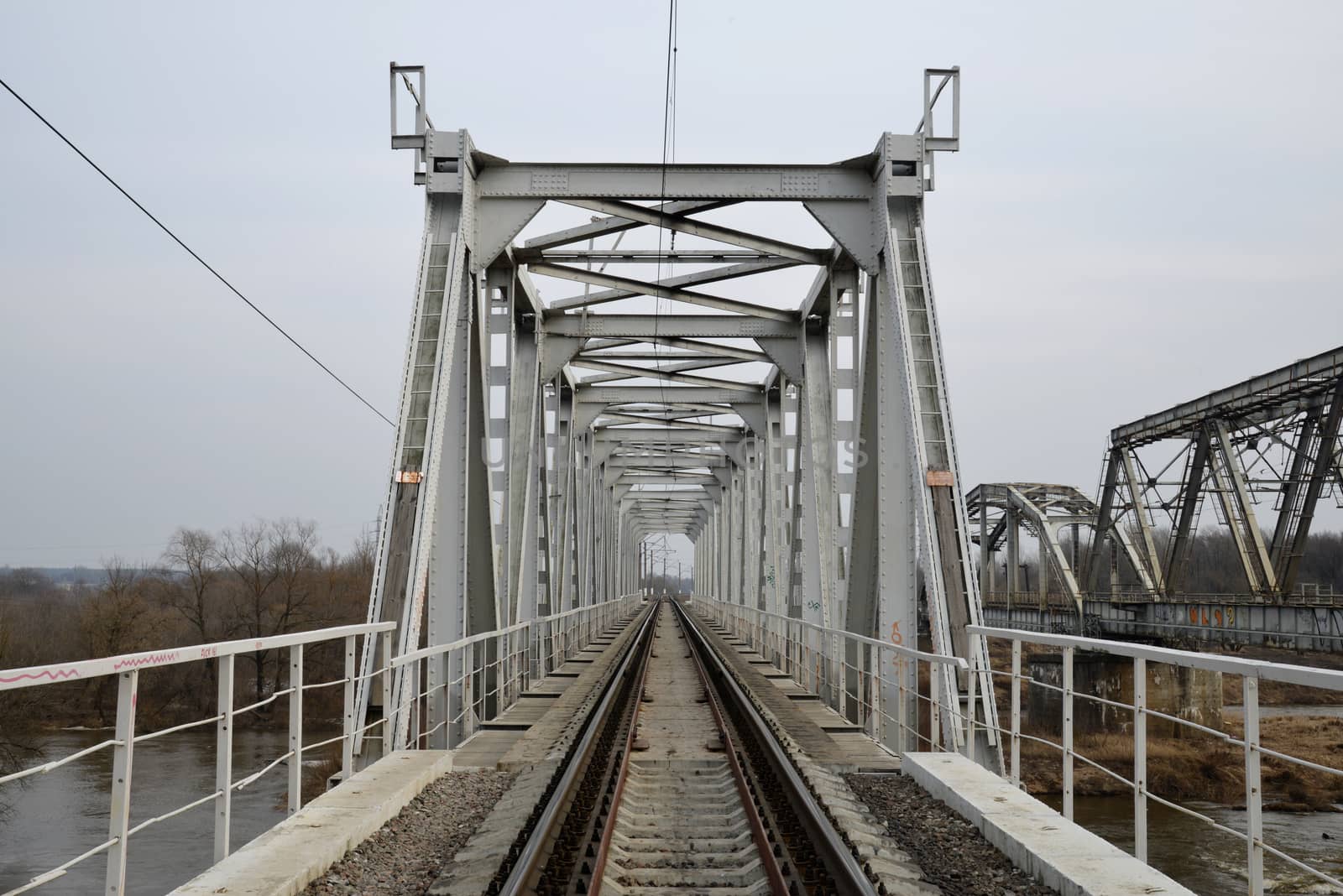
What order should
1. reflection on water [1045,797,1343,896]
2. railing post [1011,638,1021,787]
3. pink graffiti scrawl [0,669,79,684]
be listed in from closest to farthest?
1. pink graffiti scrawl [0,669,79,684]
2. railing post [1011,638,1021,787]
3. reflection on water [1045,797,1343,896]

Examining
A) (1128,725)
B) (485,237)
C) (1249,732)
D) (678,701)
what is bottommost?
(1128,725)

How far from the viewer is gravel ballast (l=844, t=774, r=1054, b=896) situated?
4.88 m

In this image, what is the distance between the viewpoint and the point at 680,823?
665cm

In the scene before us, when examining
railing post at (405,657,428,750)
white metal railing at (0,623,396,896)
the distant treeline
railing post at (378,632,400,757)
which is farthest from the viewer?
the distant treeline

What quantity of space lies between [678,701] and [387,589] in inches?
223

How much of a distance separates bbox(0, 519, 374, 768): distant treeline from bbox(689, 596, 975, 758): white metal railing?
2146cm

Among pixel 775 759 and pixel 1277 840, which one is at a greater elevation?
pixel 775 759

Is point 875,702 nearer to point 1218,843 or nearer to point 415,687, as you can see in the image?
point 415,687

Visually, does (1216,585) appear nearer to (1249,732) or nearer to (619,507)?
(619,507)

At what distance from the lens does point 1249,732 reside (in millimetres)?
3779

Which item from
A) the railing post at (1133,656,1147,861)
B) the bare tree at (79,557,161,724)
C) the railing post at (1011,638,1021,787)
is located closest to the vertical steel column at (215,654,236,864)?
the railing post at (1133,656,1147,861)

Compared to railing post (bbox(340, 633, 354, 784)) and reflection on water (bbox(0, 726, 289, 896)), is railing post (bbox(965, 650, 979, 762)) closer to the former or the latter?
railing post (bbox(340, 633, 354, 784))

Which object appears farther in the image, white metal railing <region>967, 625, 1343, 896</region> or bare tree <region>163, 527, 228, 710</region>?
bare tree <region>163, 527, 228, 710</region>

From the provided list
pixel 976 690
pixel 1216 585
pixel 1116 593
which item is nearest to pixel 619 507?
pixel 1116 593
